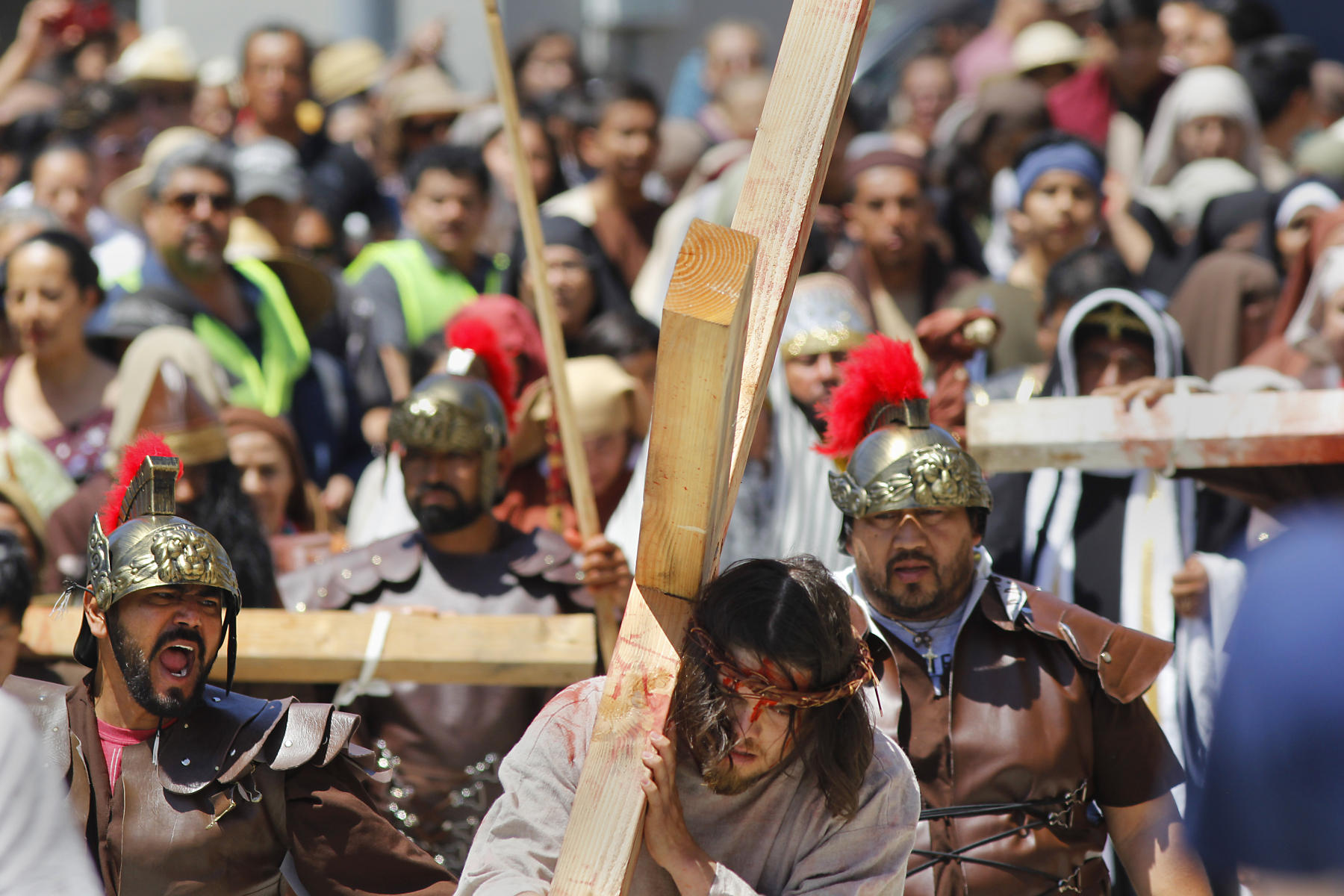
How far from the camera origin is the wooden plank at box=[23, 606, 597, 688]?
4047 mm

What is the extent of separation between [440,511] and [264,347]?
6.81 ft

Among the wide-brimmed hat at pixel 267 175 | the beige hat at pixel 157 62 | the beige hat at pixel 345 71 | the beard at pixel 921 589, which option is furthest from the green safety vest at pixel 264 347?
the beard at pixel 921 589

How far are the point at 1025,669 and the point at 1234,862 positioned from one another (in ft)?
4.77

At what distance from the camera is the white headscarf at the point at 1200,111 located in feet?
25.1

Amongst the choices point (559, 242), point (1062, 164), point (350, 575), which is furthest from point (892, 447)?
point (1062, 164)

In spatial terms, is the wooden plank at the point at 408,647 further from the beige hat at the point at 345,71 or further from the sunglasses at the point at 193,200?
the beige hat at the point at 345,71

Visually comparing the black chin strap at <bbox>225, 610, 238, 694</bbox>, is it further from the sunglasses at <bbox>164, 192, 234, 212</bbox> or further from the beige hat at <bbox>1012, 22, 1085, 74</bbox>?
the beige hat at <bbox>1012, 22, 1085, 74</bbox>

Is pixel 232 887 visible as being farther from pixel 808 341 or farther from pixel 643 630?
pixel 808 341

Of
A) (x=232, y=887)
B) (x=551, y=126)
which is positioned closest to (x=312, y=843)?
(x=232, y=887)

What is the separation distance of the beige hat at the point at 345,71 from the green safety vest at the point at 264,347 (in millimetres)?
2829

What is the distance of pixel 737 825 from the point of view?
2926mm

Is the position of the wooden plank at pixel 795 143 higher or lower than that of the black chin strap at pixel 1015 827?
higher

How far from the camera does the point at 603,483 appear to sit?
19.3 feet

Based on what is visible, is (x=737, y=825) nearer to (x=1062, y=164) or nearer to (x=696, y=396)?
(x=696, y=396)
